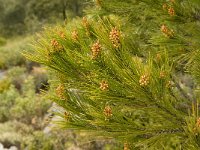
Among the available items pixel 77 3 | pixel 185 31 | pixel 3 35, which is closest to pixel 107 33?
pixel 185 31

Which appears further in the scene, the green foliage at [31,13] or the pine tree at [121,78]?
the green foliage at [31,13]

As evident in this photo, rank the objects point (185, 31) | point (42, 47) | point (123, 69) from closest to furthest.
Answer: point (123, 69) < point (42, 47) < point (185, 31)

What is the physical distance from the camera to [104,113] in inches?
132

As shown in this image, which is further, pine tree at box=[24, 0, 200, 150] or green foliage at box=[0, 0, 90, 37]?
green foliage at box=[0, 0, 90, 37]

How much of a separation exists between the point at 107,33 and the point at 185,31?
1.54 metres

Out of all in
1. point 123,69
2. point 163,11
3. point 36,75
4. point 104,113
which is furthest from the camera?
point 36,75

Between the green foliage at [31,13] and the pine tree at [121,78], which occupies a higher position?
the pine tree at [121,78]

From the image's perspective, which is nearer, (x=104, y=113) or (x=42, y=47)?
(x=104, y=113)

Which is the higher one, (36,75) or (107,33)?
(107,33)

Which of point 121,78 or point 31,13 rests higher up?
point 121,78

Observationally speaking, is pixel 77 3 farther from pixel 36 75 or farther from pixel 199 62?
pixel 199 62

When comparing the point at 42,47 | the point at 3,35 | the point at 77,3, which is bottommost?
the point at 3,35

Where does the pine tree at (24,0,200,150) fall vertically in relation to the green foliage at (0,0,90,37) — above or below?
above

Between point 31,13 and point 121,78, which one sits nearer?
point 121,78
